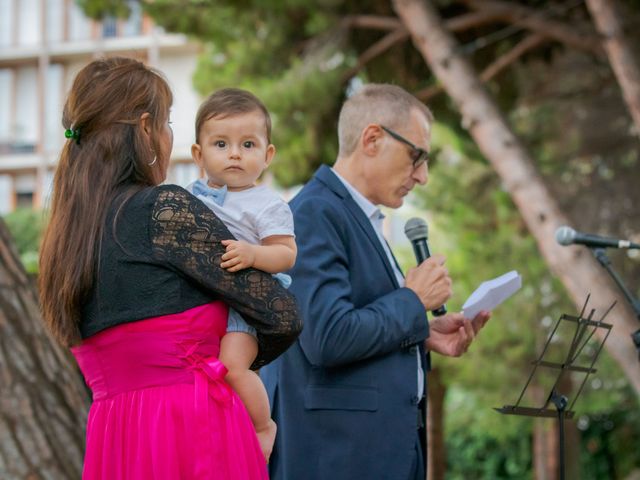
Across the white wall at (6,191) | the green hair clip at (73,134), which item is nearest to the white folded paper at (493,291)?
the green hair clip at (73,134)

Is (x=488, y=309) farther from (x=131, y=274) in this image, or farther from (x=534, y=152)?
(x=534, y=152)

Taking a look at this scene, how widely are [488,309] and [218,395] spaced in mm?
1154

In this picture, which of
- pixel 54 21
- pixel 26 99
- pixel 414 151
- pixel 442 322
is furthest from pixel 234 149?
pixel 26 99

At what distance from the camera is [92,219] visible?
91.8 inches

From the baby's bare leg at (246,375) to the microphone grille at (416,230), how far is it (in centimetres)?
98

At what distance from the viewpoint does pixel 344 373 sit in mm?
3012

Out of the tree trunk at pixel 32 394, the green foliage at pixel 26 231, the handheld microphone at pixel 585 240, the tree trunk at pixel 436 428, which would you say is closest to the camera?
the handheld microphone at pixel 585 240

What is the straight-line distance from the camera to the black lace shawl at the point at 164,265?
228 cm

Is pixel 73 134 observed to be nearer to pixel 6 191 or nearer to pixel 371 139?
pixel 371 139

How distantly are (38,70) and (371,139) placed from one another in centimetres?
3087

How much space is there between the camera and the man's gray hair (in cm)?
334

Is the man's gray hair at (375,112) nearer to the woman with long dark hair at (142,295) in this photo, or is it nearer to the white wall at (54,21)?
the woman with long dark hair at (142,295)

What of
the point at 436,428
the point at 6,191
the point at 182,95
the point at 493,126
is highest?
the point at 182,95

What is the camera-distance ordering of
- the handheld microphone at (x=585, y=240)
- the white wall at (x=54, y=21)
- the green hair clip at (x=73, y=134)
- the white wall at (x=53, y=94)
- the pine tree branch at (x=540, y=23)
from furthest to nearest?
the white wall at (x=54, y=21), the white wall at (x=53, y=94), the pine tree branch at (x=540, y=23), the handheld microphone at (x=585, y=240), the green hair clip at (x=73, y=134)
